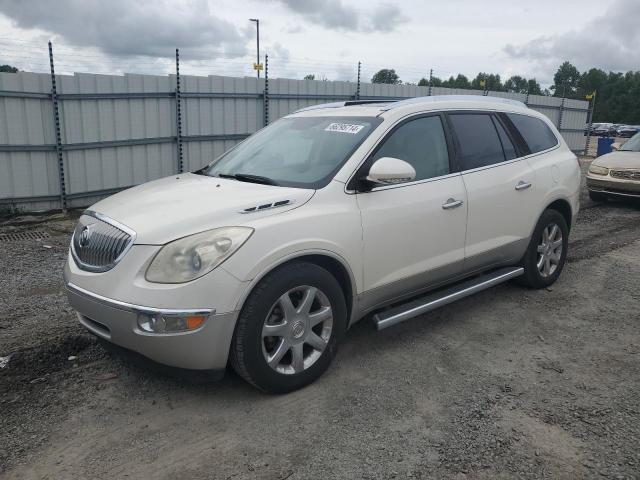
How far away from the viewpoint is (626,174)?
394 inches

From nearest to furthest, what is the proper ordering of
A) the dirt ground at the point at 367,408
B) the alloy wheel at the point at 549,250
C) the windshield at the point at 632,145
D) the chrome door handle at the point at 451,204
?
the dirt ground at the point at 367,408 < the chrome door handle at the point at 451,204 < the alloy wheel at the point at 549,250 < the windshield at the point at 632,145

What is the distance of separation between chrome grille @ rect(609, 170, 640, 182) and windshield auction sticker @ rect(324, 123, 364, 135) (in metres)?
7.95

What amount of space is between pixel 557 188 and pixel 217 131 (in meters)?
7.21

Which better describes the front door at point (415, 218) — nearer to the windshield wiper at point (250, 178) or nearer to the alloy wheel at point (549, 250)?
the windshield wiper at point (250, 178)

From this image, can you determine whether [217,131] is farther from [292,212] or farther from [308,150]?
[292,212]

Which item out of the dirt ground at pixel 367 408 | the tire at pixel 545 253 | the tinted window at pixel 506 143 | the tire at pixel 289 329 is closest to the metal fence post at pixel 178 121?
the dirt ground at pixel 367 408

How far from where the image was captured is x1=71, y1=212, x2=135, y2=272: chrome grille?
10.2ft

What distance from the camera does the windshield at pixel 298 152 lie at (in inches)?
147

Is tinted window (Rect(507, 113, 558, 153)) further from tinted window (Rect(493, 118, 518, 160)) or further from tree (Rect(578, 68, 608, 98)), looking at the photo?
tree (Rect(578, 68, 608, 98))

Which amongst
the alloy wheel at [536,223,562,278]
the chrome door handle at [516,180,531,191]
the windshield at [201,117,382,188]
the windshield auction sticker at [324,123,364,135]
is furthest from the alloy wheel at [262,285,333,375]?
the alloy wheel at [536,223,562,278]

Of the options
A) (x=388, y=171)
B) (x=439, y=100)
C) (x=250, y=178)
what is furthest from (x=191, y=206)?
(x=439, y=100)

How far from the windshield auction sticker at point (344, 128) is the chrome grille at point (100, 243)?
1689mm

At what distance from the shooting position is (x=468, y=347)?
411 cm

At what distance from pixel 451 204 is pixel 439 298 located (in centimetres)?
71
